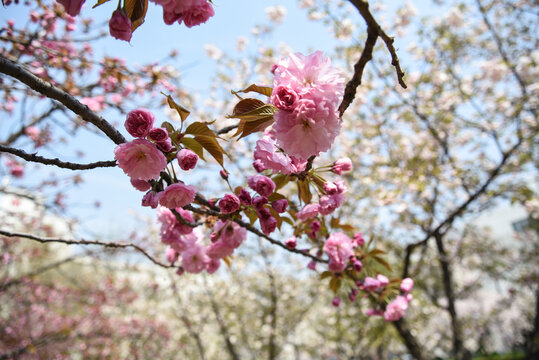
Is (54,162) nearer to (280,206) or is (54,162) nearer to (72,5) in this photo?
(72,5)

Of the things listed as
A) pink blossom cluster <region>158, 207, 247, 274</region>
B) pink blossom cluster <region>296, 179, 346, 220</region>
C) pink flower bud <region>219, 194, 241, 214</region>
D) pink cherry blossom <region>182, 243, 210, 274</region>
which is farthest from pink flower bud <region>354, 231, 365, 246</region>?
pink flower bud <region>219, 194, 241, 214</region>

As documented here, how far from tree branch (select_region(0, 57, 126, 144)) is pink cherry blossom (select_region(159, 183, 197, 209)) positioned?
0.21 m

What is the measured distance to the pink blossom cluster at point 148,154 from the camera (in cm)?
79

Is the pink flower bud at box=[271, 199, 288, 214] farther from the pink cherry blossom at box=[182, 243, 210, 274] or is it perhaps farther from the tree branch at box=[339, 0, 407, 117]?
the pink cherry blossom at box=[182, 243, 210, 274]

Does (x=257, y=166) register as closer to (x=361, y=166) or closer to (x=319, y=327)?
(x=361, y=166)

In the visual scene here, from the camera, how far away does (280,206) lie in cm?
103

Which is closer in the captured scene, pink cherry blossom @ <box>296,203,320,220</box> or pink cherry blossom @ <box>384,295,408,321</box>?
pink cherry blossom @ <box>296,203,320,220</box>

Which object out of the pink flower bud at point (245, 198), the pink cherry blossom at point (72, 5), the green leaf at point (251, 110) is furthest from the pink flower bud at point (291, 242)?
the pink cherry blossom at point (72, 5)

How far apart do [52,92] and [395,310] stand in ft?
5.71

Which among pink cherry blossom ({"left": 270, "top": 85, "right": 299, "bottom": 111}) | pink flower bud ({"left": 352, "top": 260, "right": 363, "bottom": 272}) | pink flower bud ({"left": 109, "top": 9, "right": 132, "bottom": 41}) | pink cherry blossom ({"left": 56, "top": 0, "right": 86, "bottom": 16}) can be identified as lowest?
pink flower bud ({"left": 352, "top": 260, "right": 363, "bottom": 272})

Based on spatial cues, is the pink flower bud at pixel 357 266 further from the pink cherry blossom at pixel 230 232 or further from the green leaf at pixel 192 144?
the green leaf at pixel 192 144

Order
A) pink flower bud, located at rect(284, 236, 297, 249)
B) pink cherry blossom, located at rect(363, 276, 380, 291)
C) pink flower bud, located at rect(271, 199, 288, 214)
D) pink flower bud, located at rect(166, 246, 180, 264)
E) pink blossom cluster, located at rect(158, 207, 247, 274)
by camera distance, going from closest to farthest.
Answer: pink flower bud, located at rect(271, 199, 288, 214) < pink blossom cluster, located at rect(158, 207, 247, 274) < pink flower bud, located at rect(284, 236, 297, 249) < pink cherry blossom, located at rect(363, 276, 380, 291) < pink flower bud, located at rect(166, 246, 180, 264)

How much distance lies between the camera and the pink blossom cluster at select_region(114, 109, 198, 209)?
79 cm

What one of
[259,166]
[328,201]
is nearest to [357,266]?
[328,201]
